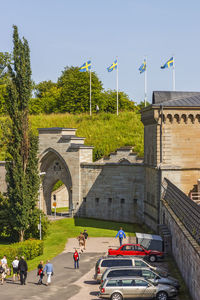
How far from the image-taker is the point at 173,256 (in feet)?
112

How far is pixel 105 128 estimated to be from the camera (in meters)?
79.4

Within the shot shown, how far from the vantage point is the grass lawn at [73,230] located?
136 ft

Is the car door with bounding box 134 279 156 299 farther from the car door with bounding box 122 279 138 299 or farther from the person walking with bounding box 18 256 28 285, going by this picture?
the person walking with bounding box 18 256 28 285

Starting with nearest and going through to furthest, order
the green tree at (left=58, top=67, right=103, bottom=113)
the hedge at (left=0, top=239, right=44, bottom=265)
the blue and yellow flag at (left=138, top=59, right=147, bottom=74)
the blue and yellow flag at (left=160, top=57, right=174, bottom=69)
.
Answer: the hedge at (left=0, top=239, right=44, bottom=265) < the blue and yellow flag at (left=160, top=57, right=174, bottom=69) < the blue and yellow flag at (left=138, top=59, right=147, bottom=74) < the green tree at (left=58, top=67, right=103, bottom=113)

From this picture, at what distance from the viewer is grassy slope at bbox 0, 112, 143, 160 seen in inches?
2916

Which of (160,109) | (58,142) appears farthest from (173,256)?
(58,142)

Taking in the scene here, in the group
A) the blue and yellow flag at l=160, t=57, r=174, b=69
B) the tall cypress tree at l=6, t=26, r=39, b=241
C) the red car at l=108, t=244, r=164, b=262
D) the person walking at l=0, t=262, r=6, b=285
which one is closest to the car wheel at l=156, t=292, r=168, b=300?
the red car at l=108, t=244, r=164, b=262

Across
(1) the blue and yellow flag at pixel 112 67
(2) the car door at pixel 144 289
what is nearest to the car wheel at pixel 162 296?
(2) the car door at pixel 144 289

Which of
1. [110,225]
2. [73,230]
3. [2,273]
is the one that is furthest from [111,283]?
[110,225]

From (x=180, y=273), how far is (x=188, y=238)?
6.09 m

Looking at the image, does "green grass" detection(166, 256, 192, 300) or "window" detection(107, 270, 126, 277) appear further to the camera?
"window" detection(107, 270, 126, 277)

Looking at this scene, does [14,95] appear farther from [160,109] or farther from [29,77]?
[160,109]

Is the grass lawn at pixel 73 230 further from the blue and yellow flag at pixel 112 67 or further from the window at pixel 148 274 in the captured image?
the blue and yellow flag at pixel 112 67

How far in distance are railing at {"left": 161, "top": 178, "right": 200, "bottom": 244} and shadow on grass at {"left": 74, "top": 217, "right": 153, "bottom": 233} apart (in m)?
7.99
